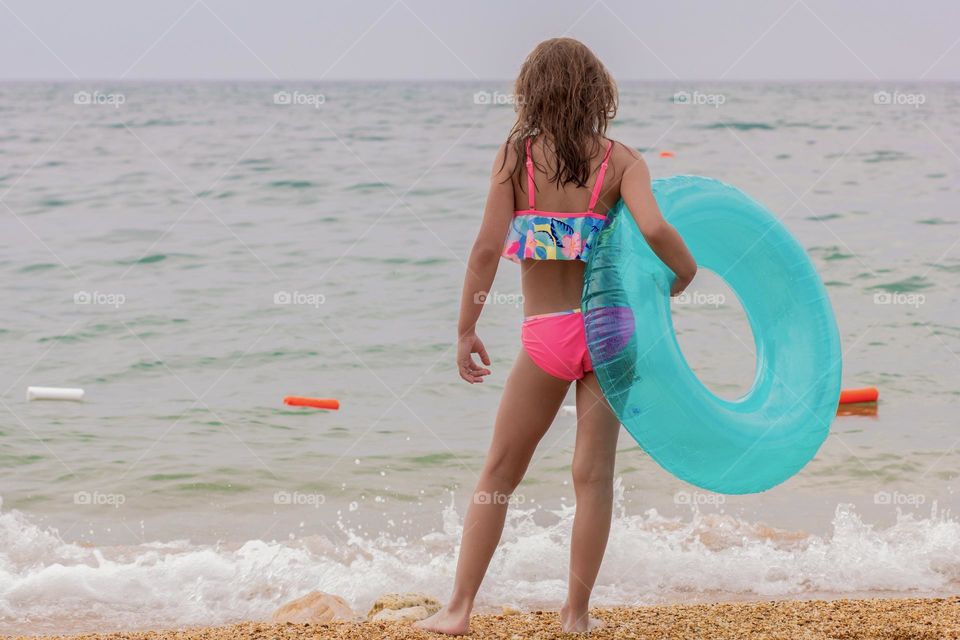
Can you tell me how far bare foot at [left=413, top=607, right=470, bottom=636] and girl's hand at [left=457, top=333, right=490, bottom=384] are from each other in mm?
682

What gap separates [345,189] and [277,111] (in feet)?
43.1

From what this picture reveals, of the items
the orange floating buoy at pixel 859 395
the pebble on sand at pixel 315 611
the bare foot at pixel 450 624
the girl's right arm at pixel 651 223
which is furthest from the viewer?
the orange floating buoy at pixel 859 395

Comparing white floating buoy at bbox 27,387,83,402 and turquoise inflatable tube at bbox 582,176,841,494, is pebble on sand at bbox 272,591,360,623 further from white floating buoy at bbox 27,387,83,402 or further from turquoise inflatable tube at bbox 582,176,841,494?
white floating buoy at bbox 27,387,83,402

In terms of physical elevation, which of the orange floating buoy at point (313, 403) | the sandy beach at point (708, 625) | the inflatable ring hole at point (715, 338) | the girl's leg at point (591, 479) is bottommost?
the sandy beach at point (708, 625)

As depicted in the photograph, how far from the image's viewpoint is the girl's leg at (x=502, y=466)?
112 inches

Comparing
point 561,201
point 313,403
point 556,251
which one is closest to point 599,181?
point 561,201

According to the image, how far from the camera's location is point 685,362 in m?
2.80

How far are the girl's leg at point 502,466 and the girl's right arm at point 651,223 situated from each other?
452 millimetres

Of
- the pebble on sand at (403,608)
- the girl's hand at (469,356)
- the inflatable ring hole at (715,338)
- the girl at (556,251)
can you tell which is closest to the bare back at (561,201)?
the girl at (556,251)

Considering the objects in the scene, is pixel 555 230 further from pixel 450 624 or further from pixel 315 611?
pixel 315 611

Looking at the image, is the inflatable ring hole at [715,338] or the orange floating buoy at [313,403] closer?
the orange floating buoy at [313,403]

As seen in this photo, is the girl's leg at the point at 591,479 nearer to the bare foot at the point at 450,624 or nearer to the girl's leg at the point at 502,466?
the girl's leg at the point at 502,466

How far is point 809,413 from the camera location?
2.98m

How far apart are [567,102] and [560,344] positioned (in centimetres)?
65
